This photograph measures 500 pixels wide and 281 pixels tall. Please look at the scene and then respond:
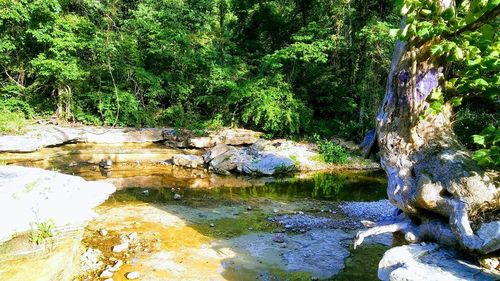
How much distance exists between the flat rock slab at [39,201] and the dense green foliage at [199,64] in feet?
33.0

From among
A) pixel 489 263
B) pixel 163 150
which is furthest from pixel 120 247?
pixel 163 150

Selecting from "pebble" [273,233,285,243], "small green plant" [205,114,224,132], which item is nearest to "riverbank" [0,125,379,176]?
"small green plant" [205,114,224,132]

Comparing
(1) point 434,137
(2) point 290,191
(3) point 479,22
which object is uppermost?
(3) point 479,22

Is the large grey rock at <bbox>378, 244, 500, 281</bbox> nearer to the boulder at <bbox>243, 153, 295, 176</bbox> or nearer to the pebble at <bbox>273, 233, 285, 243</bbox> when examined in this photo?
the pebble at <bbox>273, 233, 285, 243</bbox>

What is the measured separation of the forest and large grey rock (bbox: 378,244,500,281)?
42.4 feet

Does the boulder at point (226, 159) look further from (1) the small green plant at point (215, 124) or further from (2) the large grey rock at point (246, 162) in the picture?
(1) the small green plant at point (215, 124)

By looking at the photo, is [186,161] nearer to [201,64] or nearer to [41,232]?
[201,64]

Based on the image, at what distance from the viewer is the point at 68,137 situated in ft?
51.9

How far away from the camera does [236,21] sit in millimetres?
22172

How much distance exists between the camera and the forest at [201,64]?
1736 cm

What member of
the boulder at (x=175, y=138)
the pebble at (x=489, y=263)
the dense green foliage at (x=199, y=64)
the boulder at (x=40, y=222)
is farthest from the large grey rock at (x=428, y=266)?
the boulder at (x=175, y=138)

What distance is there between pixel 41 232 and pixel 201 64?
1659cm

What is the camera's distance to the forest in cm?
1736

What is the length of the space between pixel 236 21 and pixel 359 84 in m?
8.12
